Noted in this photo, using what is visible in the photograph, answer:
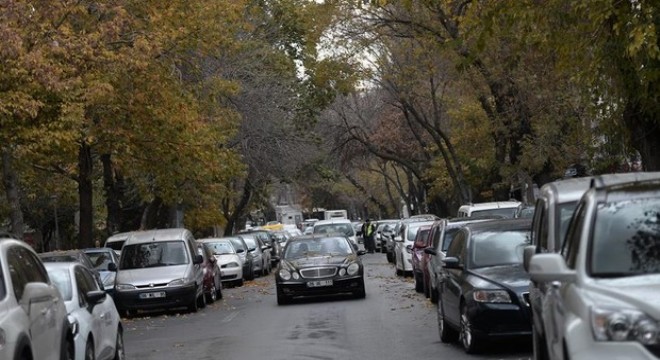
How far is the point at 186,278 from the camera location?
23.6 m

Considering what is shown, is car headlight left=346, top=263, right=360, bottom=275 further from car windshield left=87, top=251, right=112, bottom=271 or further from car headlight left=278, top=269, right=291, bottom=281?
car windshield left=87, top=251, right=112, bottom=271

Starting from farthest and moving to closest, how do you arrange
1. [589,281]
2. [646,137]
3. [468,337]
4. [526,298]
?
[646,137] < [468,337] < [526,298] < [589,281]

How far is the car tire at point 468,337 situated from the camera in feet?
43.7

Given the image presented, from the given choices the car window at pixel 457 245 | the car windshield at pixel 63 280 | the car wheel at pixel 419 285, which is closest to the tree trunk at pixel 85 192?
the car wheel at pixel 419 285

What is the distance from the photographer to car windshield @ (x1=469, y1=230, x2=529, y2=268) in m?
14.2

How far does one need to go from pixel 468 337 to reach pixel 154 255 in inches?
499

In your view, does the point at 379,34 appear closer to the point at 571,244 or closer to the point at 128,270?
the point at 128,270

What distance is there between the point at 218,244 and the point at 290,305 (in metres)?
11.4

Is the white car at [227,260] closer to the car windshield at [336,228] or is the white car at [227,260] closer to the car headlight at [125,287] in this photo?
the car headlight at [125,287]

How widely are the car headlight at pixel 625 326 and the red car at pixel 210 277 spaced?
65.0 ft

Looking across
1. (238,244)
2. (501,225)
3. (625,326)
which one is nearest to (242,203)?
(238,244)

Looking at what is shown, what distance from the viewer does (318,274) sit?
2356 cm

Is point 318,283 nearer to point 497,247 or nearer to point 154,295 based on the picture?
point 154,295

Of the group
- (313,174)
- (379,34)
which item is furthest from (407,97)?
(313,174)
